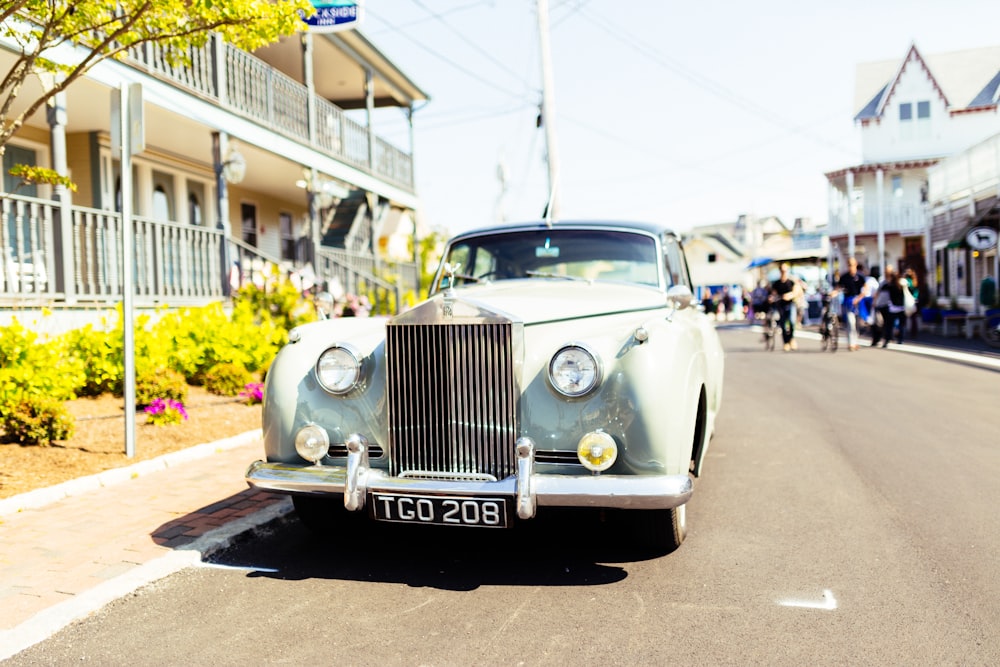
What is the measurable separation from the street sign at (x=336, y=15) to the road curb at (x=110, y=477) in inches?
269

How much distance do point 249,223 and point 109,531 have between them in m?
15.1

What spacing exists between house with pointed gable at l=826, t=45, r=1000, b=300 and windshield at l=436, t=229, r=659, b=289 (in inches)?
1223

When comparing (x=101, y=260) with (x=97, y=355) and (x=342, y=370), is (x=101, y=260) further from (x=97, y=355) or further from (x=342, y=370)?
(x=342, y=370)

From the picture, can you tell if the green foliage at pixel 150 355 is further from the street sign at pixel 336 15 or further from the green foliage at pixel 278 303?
the street sign at pixel 336 15

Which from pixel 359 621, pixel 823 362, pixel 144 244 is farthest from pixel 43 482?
pixel 823 362

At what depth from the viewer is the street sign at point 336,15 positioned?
448 inches

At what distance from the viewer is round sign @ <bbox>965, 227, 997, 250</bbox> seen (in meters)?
19.0

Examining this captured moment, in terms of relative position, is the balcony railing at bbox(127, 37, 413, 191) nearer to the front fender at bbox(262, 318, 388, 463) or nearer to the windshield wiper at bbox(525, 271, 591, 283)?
the windshield wiper at bbox(525, 271, 591, 283)

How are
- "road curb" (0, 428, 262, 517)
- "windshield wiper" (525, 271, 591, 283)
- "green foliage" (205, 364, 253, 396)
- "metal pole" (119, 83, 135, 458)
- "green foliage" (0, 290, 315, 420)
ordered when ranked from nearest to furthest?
"road curb" (0, 428, 262, 517), "windshield wiper" (525, 271, 591, 283), "metal pole" (119, 83, 135, 458), "green foliage" (0, 290, 315, 420), "green foliage" (205, 364, 253, 396)

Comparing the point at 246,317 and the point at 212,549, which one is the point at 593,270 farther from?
the point at 246,317

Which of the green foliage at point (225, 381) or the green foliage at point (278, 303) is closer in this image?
the green foliage at point (225, 381)

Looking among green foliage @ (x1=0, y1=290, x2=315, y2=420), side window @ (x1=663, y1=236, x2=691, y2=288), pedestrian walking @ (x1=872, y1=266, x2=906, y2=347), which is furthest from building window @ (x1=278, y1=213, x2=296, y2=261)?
side window @ (x1=663, y1=236, x2=691, y2=288)

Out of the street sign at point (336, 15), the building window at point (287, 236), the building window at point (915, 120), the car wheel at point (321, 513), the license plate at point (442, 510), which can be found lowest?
the car wheel at point (321, 513)


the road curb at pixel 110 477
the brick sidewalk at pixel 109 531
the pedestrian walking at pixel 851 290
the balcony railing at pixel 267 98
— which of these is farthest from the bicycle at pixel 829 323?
the brick sidewalk at pixel 109 531
